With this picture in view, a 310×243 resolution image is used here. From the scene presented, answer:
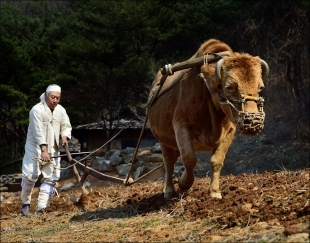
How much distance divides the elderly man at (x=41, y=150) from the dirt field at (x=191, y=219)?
31.3 inches

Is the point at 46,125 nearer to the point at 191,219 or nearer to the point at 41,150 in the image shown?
the point at 41,150

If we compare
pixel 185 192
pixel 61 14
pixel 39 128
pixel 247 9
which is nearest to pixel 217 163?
pixel 185 192

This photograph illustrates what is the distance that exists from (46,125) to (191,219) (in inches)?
192

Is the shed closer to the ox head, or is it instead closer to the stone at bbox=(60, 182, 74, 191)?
the stone at bbox=(60, 182, 74, 191)

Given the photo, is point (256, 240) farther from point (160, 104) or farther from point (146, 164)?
point (146, 164)

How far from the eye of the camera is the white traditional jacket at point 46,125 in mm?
10352

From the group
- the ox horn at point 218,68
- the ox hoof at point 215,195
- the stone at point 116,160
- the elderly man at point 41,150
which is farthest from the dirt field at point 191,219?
the stone at point 116,160

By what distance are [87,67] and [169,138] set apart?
2040 centimetres

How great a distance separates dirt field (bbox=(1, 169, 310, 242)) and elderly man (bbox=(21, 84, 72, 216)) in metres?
0.79

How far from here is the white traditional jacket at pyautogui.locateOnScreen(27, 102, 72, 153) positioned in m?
10.4

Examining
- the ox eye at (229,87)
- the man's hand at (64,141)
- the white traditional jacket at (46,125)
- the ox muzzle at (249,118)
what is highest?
the ox eye at (229,87)

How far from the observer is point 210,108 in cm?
738

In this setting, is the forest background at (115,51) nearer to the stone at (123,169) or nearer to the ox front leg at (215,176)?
the stone at (123,169)

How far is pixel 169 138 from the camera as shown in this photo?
8.40 meters
